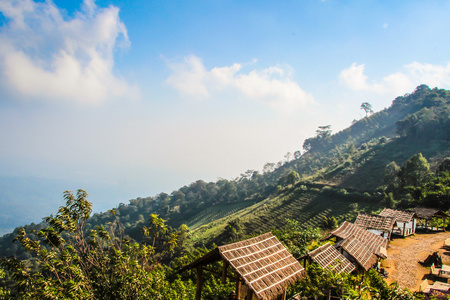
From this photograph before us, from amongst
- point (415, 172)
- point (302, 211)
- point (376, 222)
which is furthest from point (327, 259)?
point (302, 211)

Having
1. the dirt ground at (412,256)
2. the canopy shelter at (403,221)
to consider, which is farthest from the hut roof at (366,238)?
the canopy shelter at (403,221)

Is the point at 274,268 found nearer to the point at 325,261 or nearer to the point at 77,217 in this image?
the point at 325,261

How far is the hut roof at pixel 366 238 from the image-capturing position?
13.4m

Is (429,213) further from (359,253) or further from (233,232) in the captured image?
(233,232)

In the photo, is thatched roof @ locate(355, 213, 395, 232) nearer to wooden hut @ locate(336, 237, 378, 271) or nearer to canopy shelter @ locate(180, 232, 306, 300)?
wooden hut @ locate(336, 237, 378, 271)

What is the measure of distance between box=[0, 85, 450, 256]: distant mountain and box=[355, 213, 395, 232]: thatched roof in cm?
1549

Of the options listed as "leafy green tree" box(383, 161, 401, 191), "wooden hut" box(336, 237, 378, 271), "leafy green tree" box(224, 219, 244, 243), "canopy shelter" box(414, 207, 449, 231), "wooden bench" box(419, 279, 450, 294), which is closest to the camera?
"wooden bench" box(419, 279, 450, 294)

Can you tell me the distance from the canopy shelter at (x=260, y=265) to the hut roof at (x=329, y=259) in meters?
2.72

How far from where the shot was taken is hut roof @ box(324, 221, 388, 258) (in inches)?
528

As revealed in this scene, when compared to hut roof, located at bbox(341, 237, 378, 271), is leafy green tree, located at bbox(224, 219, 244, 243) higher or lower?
lower

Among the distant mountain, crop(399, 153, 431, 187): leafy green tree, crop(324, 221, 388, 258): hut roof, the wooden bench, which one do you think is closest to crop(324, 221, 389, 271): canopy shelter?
crop(324, 221, 388, 258): hut roof

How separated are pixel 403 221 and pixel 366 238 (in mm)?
7224

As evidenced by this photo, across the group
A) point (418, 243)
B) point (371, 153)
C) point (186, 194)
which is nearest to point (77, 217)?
point (418, 243)

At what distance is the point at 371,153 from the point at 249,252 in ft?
218
